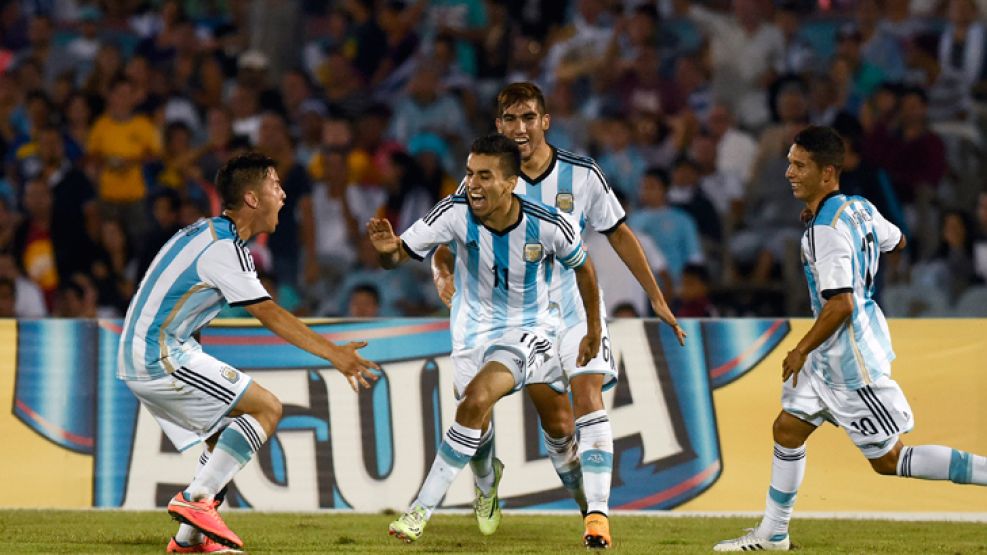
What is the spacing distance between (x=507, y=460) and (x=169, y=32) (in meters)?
8.13

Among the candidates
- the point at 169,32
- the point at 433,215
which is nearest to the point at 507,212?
the point at 433,215

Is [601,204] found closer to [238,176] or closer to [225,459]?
[238,176]

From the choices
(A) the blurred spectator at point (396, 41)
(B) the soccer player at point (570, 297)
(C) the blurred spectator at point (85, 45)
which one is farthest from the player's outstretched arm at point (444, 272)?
(C) the blurred spectator at point (85, 45)

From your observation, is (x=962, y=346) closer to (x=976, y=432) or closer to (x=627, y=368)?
(x=976, y=432)

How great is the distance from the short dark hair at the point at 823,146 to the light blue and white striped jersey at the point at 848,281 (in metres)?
0.16

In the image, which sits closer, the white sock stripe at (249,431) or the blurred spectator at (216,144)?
the white sock stripe at (249,431)

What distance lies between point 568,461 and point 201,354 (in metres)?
2.03

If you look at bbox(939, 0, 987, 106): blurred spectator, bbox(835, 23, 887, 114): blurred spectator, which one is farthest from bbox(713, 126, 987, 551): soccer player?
bbox(939, 0, 987, 106): blurred spectator

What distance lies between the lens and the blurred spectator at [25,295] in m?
12.8

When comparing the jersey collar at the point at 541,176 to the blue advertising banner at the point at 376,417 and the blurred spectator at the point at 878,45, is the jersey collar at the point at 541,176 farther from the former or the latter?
the blurred spectator at the point at 878,45

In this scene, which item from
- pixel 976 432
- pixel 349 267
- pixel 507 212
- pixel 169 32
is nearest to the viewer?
pixel 507 212

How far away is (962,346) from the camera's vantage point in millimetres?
9203

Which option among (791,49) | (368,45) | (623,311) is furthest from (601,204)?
(368,45)

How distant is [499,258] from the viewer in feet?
24.2
